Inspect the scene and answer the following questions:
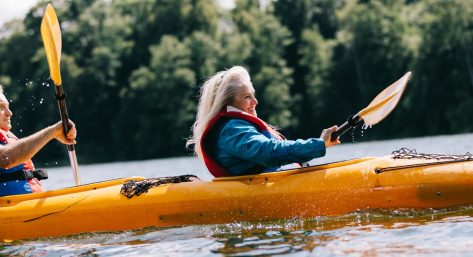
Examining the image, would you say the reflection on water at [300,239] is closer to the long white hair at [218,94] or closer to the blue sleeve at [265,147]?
the blue sleeve at [265,147]

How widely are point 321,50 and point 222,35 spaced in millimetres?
5191

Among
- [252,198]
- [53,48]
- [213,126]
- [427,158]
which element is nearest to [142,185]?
[213,126]

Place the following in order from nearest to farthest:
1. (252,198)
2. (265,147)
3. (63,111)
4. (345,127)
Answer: (265,147) → (252,198) → (345,127) → (63,111)

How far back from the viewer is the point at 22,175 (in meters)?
6.01

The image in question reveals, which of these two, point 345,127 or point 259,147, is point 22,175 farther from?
point 345,127

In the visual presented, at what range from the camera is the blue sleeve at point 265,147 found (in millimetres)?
5230

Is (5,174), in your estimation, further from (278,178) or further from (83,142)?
(83,142)

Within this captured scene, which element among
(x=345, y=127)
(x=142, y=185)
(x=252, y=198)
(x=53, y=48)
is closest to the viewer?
(x=252, y=198)

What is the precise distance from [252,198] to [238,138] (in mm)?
441

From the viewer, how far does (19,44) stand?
40.5 m

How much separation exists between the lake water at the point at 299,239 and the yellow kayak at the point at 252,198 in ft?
0.23

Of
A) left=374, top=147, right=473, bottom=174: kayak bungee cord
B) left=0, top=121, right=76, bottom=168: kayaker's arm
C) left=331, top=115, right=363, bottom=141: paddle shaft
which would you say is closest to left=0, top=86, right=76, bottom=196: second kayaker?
left=0, top=121, right=76, bottom=168: kayaker's arm

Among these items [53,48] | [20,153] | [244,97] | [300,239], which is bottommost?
[300,239]

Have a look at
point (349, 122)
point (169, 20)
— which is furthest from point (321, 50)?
point (349, 122)
